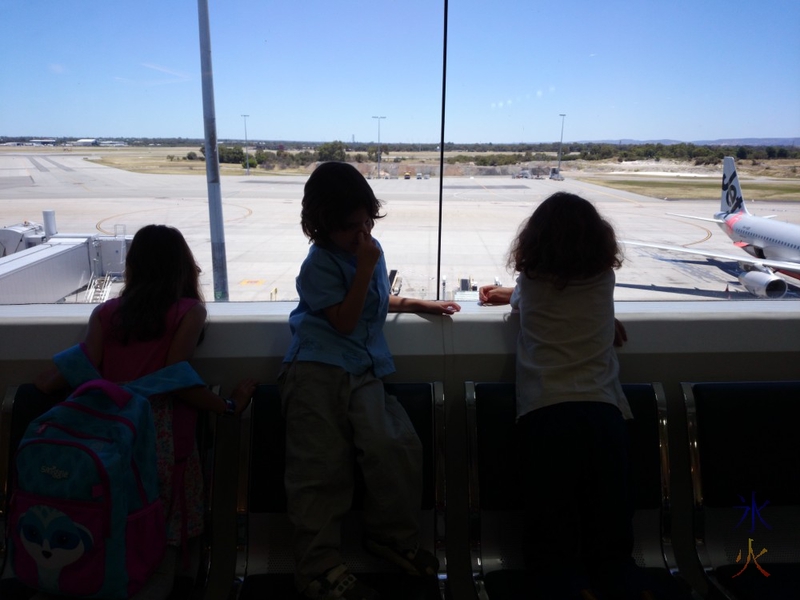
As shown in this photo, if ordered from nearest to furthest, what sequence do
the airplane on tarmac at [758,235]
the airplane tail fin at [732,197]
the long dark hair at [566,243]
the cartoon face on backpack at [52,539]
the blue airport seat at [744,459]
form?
the cartoon face on backpack at [52,539] < the long dark hair at [566,243] < the blue airport seat at [744,459] < the airplane on tarmac at [758,235] < the airplane tail fin at [732,197]

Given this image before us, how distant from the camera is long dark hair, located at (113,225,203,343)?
1.66 m

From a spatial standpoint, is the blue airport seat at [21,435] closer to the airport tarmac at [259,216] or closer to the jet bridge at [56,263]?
the jet bridge at [56,263]

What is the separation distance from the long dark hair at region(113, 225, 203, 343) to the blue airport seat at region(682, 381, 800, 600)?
1.68 m

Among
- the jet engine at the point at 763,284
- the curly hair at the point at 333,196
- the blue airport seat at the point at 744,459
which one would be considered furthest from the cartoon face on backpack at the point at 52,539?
the jet engine at the point at 763,284

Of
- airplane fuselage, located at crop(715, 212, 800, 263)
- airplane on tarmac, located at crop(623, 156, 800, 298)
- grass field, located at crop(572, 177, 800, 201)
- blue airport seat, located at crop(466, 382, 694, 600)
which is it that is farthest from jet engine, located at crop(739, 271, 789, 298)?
blue airport seat, located at crop(466, 382, 694, 600)

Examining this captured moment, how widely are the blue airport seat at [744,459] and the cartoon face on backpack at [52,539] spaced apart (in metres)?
1.79

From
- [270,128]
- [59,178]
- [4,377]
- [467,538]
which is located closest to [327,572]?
[467,538]

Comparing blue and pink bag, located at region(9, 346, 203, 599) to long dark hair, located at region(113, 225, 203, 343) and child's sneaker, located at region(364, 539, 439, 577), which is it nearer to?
long dark hair, located at region(113, 225, 203, 343)

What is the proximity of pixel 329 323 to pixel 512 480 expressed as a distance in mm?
760

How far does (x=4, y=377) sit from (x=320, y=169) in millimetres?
1379

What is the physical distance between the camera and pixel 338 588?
1.49 m

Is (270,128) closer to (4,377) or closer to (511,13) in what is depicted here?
(511,13)

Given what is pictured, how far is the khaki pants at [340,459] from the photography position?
1586 millimetres

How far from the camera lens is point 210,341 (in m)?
2.00
